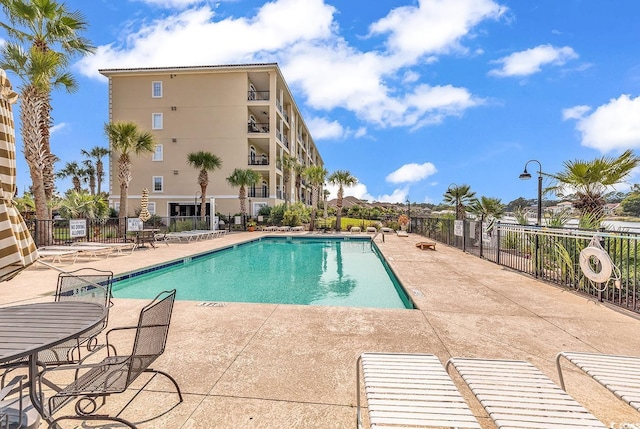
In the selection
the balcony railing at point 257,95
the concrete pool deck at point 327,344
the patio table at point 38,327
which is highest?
the balcony railing at point 257,95

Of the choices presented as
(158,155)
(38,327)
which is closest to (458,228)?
(38,327)

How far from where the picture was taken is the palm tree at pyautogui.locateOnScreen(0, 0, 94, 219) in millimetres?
11242

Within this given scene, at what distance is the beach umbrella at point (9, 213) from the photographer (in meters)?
2.08

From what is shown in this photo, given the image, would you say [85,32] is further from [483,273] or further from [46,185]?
[483,273]

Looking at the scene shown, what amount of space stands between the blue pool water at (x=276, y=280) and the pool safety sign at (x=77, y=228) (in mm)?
4622

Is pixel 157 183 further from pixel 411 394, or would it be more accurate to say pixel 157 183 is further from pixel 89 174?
pixel 411 394

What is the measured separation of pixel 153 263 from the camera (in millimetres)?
9164

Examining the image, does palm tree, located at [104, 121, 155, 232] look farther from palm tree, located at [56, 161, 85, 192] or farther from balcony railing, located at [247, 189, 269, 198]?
palm tree, located at [56, 161, 85, 192]

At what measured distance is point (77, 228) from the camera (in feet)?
39.2

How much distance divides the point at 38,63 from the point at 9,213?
12.6m

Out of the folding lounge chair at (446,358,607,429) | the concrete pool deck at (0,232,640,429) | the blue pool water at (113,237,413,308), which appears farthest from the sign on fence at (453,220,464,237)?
the folding lounge chair at (446,358,607,429)

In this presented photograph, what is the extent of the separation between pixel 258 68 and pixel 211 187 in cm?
1057

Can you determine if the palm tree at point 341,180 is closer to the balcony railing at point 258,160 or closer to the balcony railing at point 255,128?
the balcony railing at point 258,160

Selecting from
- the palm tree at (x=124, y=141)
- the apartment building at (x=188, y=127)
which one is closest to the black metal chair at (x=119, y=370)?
the palm tree at (x=124, y=141)
